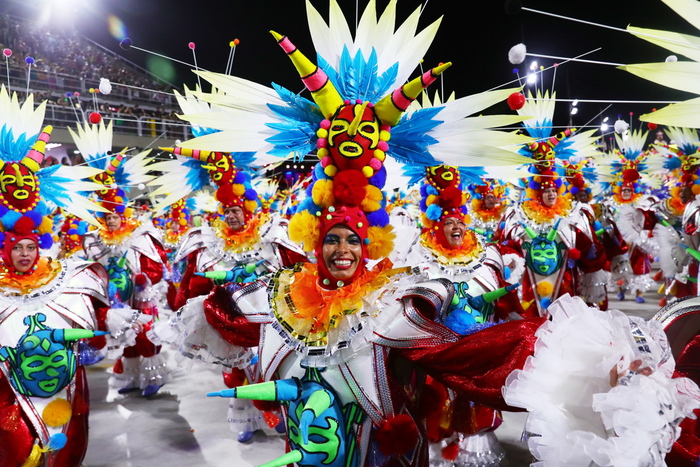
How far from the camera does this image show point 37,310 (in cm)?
278

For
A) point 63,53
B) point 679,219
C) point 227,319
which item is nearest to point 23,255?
point 227,319

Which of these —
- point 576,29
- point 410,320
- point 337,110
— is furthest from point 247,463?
point 576,29

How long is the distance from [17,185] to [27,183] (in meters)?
0.05

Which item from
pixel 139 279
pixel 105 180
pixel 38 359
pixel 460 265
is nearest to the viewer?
pixel 38 359

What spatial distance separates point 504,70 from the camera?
4.07 meters

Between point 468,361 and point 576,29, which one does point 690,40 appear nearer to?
point 468,361

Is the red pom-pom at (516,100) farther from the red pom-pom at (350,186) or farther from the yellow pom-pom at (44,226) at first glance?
the yellow pom-pom at (44,226)

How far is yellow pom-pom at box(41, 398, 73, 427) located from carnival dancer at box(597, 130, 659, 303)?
6.39m

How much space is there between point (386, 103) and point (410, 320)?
0.71 metres

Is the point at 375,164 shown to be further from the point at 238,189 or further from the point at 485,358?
the point at 238,189

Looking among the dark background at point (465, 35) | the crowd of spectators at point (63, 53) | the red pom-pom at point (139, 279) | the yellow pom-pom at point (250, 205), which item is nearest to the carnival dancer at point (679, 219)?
the dark background at point (465, 35)

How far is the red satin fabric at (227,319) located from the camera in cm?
212

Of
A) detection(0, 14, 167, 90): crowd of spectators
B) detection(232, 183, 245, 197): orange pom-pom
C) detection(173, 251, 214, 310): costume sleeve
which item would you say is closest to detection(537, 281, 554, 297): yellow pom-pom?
detection(232, 183, 245, 197): orange pom-pom

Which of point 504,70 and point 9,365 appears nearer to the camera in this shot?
point 9,365
